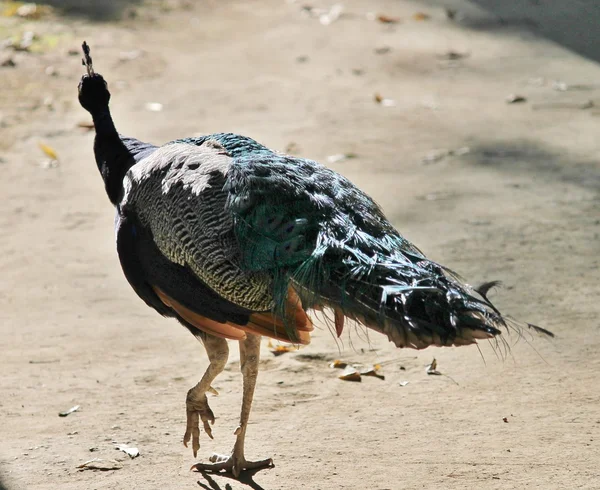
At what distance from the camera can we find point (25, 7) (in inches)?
510

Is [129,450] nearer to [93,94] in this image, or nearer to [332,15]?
[93,94]

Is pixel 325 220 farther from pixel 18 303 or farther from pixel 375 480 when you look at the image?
pixel 18 303

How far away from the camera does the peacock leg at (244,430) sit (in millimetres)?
4312

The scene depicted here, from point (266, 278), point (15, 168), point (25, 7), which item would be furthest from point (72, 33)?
point (266, 278)

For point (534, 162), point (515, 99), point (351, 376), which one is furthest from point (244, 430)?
point (515, 99)

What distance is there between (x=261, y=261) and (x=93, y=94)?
224 cm

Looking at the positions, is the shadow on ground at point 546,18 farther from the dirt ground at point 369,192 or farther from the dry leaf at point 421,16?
the dry leaf at point 421,16

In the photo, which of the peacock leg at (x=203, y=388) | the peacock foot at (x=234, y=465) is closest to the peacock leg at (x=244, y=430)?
the peacock foot at (x=234, y=465)

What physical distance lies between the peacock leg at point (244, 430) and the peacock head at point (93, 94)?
1.95 metres

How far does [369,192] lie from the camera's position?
293 inches

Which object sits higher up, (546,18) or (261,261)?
(261,261)

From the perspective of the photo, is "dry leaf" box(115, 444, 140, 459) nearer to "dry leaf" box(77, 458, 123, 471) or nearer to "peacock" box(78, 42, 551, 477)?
"dry leaf" box(77, 458, 123, 471)

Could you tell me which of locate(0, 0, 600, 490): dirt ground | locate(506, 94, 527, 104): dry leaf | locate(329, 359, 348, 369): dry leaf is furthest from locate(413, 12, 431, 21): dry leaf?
locate(329, 359, 348, 369): dry leaf

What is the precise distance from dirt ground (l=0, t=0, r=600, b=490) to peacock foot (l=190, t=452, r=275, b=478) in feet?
0.19
